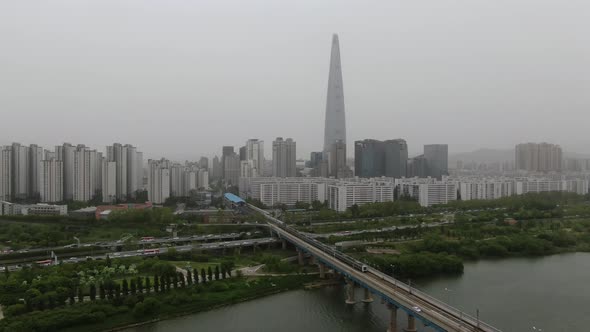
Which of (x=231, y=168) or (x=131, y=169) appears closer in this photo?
(x=131, y=169)

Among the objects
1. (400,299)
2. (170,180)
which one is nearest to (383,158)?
(170,180)

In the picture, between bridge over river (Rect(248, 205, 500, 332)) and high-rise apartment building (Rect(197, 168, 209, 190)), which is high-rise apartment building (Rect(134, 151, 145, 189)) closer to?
high-rise apartment building (Rect(197, 168, 209, 190))

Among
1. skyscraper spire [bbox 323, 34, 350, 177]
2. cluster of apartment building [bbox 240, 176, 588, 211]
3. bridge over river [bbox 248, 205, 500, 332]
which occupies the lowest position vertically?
bridge over river [bbox 248, 205, 500, 332]

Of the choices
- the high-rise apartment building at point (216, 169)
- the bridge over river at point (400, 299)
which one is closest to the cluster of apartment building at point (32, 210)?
the bridge over river at point (400, 299)

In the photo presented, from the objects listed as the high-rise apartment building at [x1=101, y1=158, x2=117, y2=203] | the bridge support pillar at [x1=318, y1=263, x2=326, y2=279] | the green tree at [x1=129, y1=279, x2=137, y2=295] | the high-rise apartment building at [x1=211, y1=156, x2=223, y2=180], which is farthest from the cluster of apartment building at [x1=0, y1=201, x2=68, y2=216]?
the high-rise apartment building at [x1=211, y1=156, x2=223, y2=180]

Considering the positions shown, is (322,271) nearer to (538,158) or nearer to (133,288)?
(133,288)

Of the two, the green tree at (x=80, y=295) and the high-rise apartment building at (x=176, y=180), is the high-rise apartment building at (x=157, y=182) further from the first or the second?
the green tree at (x=80, y=295)

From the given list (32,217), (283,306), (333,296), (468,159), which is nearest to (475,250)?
(333,296)
